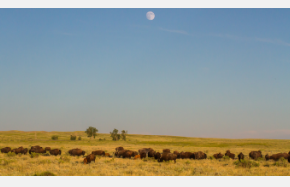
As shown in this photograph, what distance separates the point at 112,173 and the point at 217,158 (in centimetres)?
1451

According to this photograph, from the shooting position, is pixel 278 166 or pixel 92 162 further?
pixel 92 162

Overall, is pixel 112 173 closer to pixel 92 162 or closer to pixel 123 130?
pixel 92 162

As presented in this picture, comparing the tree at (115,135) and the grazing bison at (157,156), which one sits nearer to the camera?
the grazing bison at (157,156)

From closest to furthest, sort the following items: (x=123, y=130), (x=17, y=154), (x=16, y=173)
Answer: (x=16, y=173) < (x=17, y=154) < (x=123, y=130)

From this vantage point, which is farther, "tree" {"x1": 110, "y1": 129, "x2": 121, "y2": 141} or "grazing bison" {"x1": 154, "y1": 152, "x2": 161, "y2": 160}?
"tree" {"x1": 110, "y1": 129, "x2": 121, "y2": 141}

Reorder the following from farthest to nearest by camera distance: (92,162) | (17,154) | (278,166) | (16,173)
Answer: (17,154) → (92,162) → (278,166) → (16,173)

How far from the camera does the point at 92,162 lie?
70.1ft

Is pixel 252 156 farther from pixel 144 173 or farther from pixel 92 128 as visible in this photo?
pixel 92 128

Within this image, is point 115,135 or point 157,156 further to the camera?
point 115,135

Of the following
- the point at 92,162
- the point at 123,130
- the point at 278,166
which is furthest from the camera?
the point at 123,130

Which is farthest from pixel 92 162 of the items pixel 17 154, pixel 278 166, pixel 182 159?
pixel 278 166

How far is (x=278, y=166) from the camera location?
19.9 metres

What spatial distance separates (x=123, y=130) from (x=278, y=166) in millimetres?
73235

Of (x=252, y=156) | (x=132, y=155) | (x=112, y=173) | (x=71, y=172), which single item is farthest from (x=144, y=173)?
(x=252, y=156)
